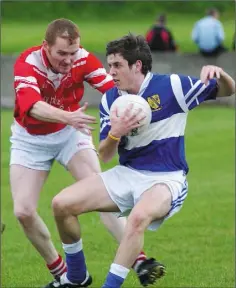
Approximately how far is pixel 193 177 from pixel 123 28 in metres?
30.6

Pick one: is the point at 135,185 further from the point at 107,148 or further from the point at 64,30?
the point at 64,30

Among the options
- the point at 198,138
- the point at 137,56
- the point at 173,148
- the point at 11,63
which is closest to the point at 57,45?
the point at 137,56

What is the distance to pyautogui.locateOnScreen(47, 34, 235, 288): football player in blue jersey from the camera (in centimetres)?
816

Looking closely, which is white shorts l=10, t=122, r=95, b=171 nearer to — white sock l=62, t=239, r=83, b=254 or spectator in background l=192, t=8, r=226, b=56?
white sock l=62, t=239, r=83, b=254

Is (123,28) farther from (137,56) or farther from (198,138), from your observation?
(137,56)

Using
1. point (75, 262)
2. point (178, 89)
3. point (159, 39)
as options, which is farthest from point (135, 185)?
point (159, 39)

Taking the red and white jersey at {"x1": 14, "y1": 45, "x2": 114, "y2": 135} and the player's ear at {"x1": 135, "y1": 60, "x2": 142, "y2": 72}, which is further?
the red and white jersey at {"x1": 14, "y1": 45, "x2": 114, "y2": 135}

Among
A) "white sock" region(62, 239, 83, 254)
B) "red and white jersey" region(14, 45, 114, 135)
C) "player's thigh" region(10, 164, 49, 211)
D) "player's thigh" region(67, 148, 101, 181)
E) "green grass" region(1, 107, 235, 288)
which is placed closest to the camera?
"white sock" region(62, 239, 83, 254)

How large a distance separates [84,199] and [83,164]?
3.38ft

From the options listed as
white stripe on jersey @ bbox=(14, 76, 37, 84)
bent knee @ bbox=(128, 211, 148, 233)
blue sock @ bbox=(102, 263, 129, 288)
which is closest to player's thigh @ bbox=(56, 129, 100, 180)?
white stripe on jersey @ bbox=(14, 76, 37, 84)

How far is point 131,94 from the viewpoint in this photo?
322 inches

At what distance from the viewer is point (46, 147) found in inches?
365

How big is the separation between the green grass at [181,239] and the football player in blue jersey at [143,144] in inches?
52.3

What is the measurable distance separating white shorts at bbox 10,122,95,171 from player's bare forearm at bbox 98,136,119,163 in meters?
1.12
